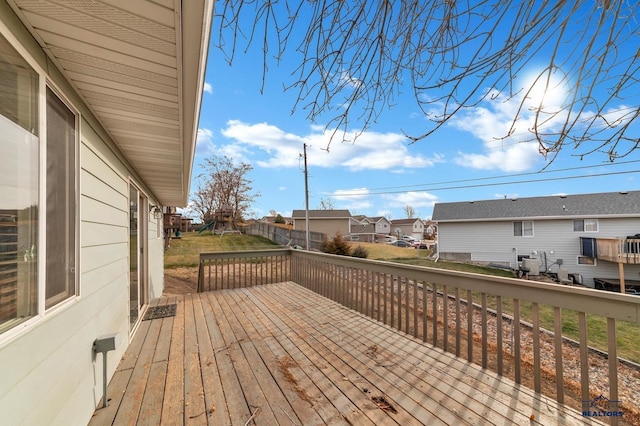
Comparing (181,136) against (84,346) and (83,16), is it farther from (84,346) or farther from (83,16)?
(84,346)

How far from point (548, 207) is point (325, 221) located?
17507 millimetres

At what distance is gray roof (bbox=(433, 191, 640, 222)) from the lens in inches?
509

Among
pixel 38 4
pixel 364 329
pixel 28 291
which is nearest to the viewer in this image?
pixel 38 4

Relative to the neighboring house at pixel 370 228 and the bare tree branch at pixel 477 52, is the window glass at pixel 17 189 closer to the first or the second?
the bare tree branch at pixel 477 52

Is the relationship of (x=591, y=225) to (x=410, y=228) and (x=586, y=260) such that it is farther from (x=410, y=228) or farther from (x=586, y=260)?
(x=410, y=228)

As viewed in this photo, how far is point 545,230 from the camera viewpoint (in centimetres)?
1420

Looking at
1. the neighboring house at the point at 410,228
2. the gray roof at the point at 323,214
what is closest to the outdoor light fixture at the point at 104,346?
the gray roof at the point at 323,214

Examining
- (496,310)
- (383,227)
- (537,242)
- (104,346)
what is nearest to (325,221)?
(383,227)

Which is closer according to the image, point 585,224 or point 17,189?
point 17,189

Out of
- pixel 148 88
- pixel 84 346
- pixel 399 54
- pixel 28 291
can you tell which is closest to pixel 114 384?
pixel 84 346

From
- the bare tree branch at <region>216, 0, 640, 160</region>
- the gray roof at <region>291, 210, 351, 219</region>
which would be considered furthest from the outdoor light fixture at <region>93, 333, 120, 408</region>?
the gray roof at <region>291, 210, 351, 219</region>

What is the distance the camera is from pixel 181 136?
95.9 inches

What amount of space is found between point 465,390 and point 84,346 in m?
2.61
